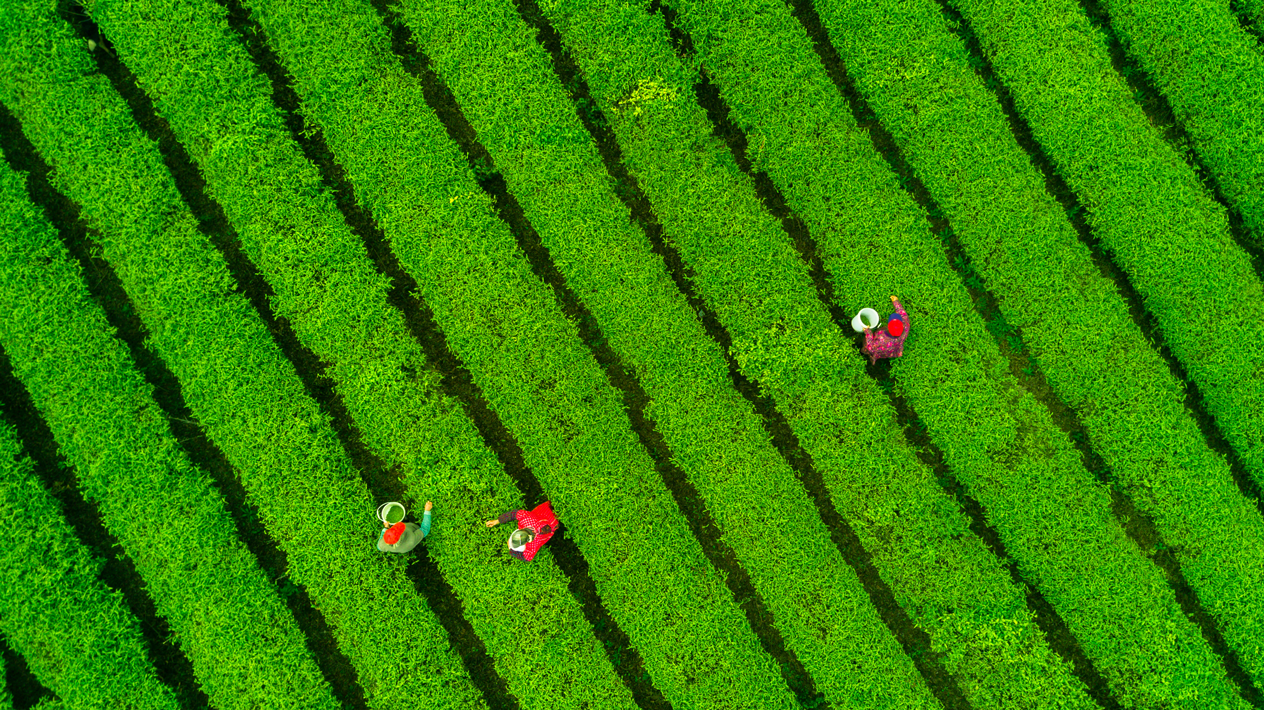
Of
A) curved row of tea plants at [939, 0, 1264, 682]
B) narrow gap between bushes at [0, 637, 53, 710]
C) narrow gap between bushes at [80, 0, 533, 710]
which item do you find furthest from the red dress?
curved row of tea plants at [939, 0, 1264, 682]

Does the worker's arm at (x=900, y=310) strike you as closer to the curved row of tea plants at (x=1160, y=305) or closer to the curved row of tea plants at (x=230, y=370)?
the curved row of tea plants at (x=1160, y=305)

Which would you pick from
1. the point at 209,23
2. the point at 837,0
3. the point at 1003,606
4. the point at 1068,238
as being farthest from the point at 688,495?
the point at 209,23

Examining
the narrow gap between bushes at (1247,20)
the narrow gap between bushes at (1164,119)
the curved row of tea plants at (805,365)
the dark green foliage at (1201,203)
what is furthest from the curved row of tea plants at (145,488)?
the narrow gap between bushes at (1247,20)

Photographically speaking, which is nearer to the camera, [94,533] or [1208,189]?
[94,533]

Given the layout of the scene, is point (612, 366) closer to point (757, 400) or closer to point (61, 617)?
point (757, 400)

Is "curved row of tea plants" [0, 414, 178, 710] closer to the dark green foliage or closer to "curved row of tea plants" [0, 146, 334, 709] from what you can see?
"curved row of tea plants" [0, 146, 334, 709]

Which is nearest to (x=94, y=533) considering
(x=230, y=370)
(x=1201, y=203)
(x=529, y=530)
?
(x=230, y=370)
